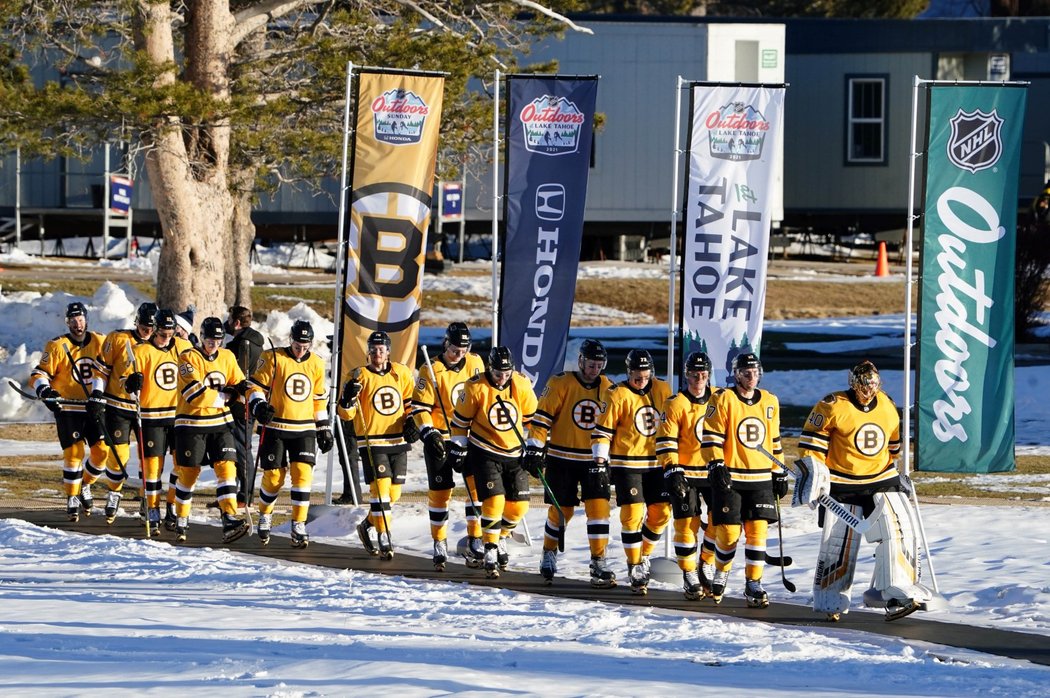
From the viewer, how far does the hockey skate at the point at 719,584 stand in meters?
12.7

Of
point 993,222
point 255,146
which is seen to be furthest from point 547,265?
point 255,146

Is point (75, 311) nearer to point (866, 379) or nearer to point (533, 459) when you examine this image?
point (533, 459)

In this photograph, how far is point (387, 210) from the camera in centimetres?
1684

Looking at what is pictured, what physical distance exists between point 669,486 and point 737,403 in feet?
2.59

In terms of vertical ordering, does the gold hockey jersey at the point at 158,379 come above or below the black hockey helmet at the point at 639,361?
below

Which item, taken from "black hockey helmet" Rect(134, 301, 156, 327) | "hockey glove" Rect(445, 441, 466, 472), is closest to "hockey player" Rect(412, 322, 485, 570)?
"hockey glove" Rect(445, 441, 466, 472)

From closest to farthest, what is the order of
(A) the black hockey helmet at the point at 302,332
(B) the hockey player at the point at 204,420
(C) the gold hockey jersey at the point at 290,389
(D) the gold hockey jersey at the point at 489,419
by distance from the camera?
(D) the gold hockey jersey at the point at 489,419, (A) the black hockey helmet at the point at 302,332, (C) the gold hockey jersey at the point at 290,389, (B) the hockey player at the point at 204,420

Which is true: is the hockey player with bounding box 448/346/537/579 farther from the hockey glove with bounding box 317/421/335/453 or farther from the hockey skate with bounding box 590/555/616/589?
the hockey glove with bounding box 317/421/335/453

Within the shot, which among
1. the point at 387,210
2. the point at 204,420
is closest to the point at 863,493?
the point at 204,420

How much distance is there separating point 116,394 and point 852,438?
736cm

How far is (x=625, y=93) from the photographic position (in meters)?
43.2

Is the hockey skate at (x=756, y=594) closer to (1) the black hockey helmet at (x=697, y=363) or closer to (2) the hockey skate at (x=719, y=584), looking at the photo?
(2) the hockey skate at (x=719, y=584)

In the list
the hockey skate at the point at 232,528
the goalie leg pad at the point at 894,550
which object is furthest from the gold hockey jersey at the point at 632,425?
the hockey skate at the point at 232,528

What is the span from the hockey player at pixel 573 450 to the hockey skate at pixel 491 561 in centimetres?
38
